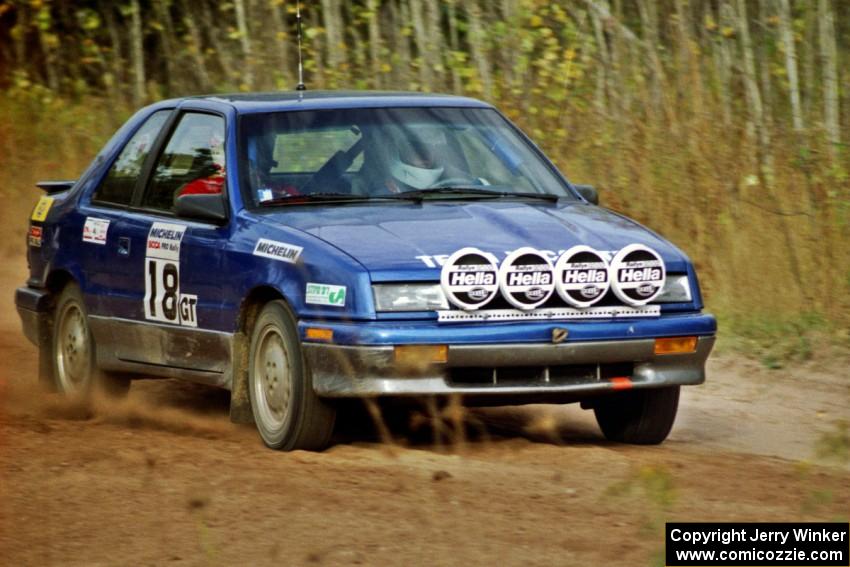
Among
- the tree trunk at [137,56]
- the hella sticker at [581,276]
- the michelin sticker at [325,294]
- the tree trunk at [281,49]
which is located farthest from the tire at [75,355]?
the tree trunk at [137,56]

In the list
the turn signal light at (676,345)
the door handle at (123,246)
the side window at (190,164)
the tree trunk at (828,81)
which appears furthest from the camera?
the tree trunk at (828,81)

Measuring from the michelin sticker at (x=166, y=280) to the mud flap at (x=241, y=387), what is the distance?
39 centimetres

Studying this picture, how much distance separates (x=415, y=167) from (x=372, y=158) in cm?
20

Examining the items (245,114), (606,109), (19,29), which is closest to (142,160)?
(245,114)

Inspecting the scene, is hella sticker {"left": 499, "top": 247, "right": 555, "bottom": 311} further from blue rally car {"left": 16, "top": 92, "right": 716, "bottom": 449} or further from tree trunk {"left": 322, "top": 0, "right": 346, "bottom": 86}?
tree trunk {"left": 322, "top": 0, "right": 346, "bottom": 86}

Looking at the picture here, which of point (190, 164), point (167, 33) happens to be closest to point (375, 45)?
point (167, 33)

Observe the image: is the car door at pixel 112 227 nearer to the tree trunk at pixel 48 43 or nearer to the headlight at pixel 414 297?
the headlight at pixel 414 297

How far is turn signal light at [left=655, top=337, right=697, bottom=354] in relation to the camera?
22.6 feet

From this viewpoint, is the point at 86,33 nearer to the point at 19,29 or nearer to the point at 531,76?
the point at 19,29

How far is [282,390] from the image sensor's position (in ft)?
23.0

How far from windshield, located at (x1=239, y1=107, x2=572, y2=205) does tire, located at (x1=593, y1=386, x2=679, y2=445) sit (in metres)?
1.09

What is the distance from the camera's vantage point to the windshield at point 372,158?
7578mm

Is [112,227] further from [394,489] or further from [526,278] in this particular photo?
[394,489]

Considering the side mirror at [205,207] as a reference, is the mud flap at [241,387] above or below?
below
